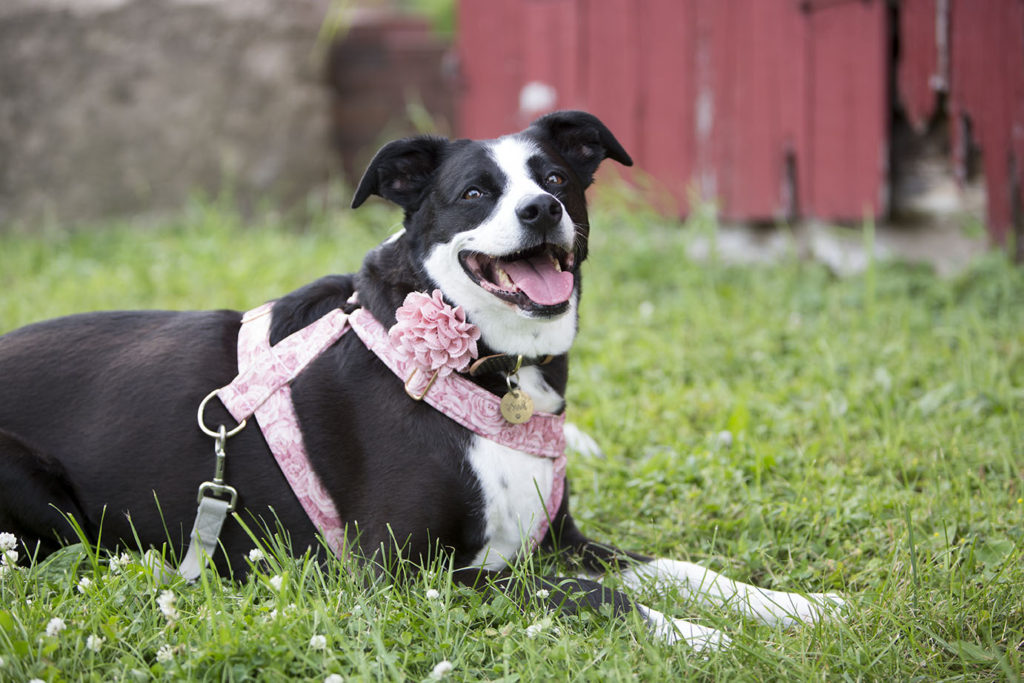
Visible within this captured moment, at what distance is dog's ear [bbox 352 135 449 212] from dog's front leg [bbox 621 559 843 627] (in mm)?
1152

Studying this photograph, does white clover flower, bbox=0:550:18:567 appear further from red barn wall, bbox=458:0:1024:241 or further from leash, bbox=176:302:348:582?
red barn wall, bbox=458:0:1024:241

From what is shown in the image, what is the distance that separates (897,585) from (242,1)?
6.68 metres

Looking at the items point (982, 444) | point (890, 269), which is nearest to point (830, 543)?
point (982, 444)

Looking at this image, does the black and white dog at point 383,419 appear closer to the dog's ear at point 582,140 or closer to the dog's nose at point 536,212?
the dog's nose at point 536,212

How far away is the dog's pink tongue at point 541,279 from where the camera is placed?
221 centimetres

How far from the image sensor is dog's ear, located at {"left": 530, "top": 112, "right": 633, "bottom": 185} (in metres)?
2.56

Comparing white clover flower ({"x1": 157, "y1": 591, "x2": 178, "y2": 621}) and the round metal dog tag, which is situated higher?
the round metal dog tag

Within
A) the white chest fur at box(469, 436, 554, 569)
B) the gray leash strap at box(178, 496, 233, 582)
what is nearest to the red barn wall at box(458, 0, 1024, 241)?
the white chest fur at box(469, 436, 554, 569)

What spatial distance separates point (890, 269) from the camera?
501 cm

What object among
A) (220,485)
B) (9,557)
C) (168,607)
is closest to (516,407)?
(220,485)

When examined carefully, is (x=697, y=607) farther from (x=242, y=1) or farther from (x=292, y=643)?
(x=242, y=1)

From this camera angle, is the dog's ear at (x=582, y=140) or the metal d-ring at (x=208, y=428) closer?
the metal d-ring at (x=208, y=428)

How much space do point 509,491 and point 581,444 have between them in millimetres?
1049

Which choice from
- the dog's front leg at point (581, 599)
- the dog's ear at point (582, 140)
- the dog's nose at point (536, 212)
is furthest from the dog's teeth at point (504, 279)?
the dog's front leg at point (581, 599)
